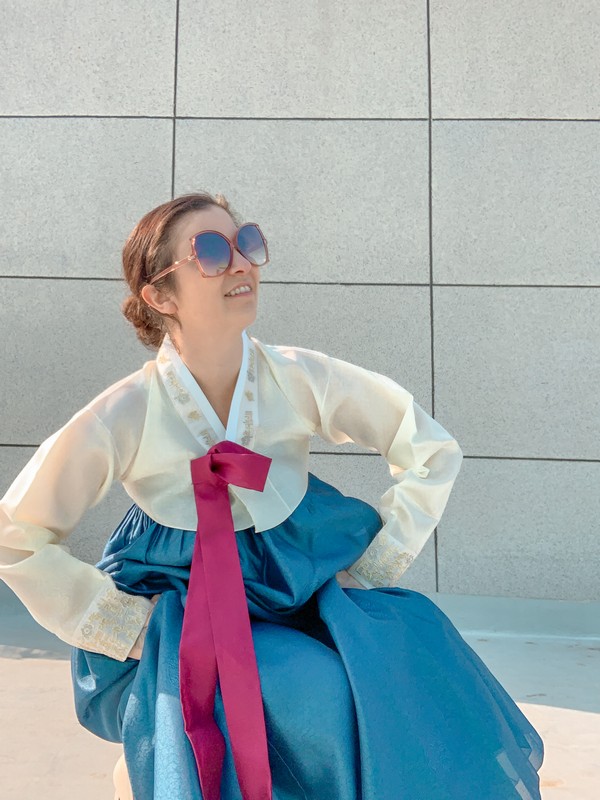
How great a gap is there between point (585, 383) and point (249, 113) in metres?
1.91

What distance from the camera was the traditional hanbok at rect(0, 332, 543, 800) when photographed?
1.55 metres

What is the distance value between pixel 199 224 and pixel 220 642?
841 mm

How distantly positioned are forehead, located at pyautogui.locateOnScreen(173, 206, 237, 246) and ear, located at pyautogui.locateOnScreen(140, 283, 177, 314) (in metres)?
0.12

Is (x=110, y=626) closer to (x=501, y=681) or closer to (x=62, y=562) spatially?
(x=62, y=562)

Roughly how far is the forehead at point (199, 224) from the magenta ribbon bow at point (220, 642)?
17.4 inches

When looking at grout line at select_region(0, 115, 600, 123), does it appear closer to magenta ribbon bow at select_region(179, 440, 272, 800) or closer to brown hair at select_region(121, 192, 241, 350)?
brown hair at select_region(121, 192, 241, 350)

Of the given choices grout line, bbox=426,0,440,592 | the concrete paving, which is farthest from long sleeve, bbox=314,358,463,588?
grout line, bbox=426,0,440,592

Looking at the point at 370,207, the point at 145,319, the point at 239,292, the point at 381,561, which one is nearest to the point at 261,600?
the point at 381,561

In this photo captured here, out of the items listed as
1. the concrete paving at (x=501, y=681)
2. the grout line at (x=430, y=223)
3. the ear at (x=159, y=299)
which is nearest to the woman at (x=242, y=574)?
the ear at (x=159, y=299)

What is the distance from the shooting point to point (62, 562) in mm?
1763

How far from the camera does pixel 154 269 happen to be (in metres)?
1.98

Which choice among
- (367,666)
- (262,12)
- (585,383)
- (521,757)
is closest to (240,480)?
(367,666)

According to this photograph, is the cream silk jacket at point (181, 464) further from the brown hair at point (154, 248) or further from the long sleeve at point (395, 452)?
the brown hair at point (154, 248)

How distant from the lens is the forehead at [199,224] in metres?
1.93
